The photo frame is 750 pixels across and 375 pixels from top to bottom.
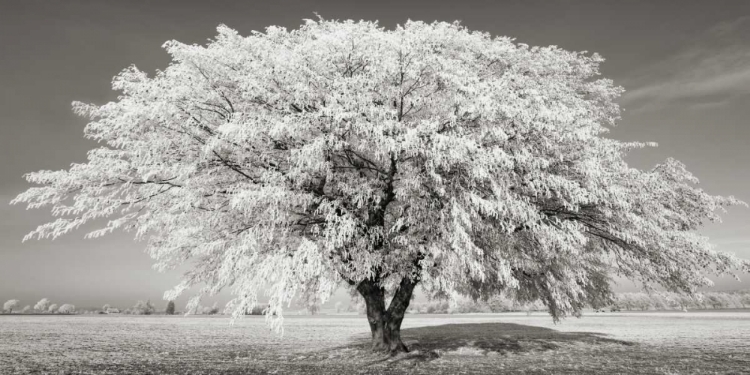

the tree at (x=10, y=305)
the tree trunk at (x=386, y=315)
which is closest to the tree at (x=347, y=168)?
the tree trunk at (x=386, y=315)

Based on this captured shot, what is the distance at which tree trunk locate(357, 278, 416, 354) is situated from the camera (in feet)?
56.8

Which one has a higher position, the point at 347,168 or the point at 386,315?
the point at 347,168

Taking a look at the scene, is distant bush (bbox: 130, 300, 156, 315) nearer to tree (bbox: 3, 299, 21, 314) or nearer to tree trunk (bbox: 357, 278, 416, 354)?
tree (bbox: 3, 299, 21, 314)

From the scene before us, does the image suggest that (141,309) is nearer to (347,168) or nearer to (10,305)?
(10,305)

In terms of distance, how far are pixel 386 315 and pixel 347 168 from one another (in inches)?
266

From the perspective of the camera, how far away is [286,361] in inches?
640

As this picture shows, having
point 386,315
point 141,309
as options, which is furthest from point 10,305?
point 386,315

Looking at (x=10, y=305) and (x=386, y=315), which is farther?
(x=10, y=305)

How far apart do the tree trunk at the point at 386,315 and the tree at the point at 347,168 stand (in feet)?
6.98

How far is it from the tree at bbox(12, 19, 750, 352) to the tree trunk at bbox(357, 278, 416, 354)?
2128mm

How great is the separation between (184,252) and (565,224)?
557 inches

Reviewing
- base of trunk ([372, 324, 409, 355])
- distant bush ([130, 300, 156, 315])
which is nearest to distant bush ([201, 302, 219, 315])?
distant bush ([130, 300, 156, 315])

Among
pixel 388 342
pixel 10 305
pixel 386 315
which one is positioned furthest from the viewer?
pixel 10 305

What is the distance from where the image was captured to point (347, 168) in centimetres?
1501
